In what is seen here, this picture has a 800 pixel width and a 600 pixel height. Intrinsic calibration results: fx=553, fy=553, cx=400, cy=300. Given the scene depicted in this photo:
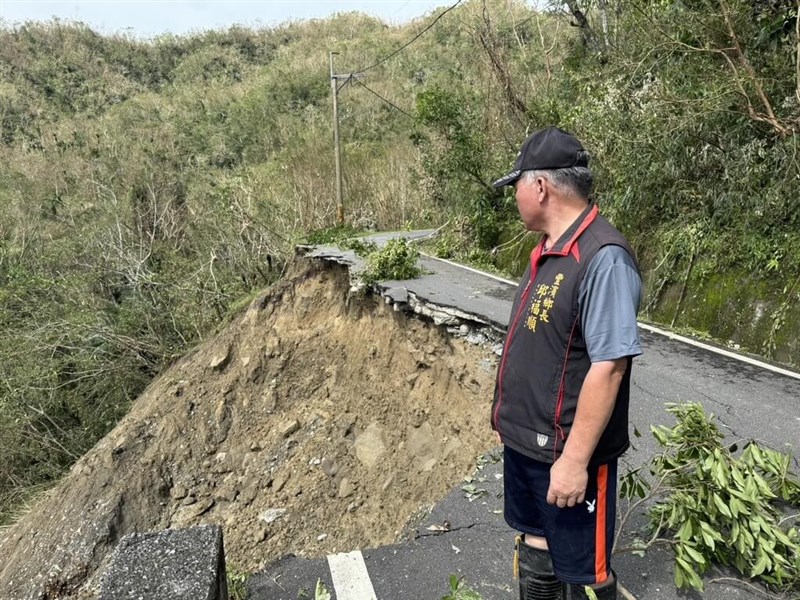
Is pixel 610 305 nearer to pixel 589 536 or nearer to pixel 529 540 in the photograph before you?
pixel 589 536

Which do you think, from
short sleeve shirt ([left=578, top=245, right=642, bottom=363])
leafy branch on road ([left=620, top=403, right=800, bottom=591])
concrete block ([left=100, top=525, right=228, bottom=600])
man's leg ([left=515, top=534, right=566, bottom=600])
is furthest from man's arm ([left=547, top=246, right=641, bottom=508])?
concrete block ([left=100, top=525, right=228, bottom=600])

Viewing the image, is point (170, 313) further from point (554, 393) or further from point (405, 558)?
point (554, 393)

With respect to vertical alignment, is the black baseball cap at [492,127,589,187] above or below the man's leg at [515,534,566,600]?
above

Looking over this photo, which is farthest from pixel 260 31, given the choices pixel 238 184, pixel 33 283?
pixel 33 283

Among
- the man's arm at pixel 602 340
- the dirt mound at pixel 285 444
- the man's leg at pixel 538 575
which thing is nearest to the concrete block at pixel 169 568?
the man's leg at pixel 538 575

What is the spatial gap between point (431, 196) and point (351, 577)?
14.1 meters

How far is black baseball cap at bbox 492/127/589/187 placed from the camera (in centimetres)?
206

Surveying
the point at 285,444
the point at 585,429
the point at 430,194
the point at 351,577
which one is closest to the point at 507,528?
the point at 351,577

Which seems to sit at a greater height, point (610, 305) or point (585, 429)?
point (610, 305)

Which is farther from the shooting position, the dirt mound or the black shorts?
the dirt mound

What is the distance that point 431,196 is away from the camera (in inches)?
647

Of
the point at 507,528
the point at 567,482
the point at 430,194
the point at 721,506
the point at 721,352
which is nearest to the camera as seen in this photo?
the point at 567,482

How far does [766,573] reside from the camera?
2691mm

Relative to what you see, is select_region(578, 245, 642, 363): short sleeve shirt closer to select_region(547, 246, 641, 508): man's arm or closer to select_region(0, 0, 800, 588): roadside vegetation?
select_region(547, 246, 641, 508): man's arm
